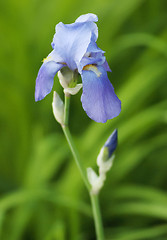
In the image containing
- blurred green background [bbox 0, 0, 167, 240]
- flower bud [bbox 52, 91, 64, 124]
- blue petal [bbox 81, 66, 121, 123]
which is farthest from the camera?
blurred green background [bbox 0, 0, 167, 240]

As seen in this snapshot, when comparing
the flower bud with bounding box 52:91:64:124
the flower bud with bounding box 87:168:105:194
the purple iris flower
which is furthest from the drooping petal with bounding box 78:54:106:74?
the flower bud with bounding box 87:168:105:194

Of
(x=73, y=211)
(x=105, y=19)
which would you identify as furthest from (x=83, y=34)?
(x=105, y=19)

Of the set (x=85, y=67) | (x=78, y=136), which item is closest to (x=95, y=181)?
(x=85, y=67)

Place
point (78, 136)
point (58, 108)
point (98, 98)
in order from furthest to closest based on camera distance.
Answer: point (78, 136) → point (58, 108) → point (98, 98)

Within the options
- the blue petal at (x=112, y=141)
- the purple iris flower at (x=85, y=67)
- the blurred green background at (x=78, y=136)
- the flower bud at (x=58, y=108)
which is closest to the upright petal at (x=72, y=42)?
the purple iris flower at (x=85, y=67)

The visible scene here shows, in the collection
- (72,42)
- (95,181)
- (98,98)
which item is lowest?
(95,181)

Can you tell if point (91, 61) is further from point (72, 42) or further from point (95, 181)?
point (95, 181)

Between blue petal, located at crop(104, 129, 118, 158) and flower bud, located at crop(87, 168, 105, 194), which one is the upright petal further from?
flower bud, located at crop(87, 168, 105, 194)

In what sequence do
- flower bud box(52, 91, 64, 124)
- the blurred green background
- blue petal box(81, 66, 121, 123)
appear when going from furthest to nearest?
the blurred green background
flower bud box(52, 91, 64, 124)
blue petal box(81, 66, 121, 123)
